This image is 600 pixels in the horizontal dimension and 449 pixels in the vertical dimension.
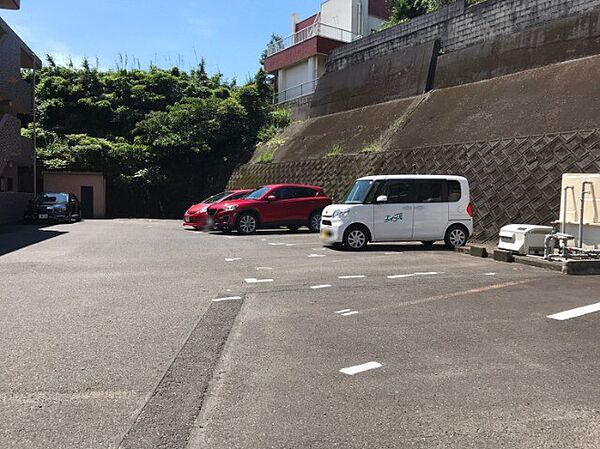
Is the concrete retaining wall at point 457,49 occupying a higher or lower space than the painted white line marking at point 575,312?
higher

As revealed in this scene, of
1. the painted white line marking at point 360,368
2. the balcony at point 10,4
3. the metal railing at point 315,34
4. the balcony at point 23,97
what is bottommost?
the painted white line marking at point 360,368

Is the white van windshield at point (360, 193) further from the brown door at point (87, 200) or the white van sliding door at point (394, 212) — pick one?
the brown door at point (87, 200)

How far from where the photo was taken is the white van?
1332 centimetres

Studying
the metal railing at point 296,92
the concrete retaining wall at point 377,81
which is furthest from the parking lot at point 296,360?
the metal railing at point 296,92

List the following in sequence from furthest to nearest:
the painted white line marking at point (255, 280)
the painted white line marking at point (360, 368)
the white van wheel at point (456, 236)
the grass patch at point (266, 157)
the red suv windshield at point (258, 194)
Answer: the grass patch at point (266, 157) → the red suv windshield at point (258, 194) → the white van wheel at point (456, 236) → the painted white line marking at point (255, 280) → the painted white line marking at point (360, 368)

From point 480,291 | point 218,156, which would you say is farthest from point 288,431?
point 218,156

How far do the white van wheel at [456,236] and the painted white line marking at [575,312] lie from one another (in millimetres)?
6742

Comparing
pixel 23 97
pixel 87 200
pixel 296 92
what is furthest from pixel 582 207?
pixel 87 200

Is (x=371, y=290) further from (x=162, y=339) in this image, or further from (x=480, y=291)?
(x=162, y=339)

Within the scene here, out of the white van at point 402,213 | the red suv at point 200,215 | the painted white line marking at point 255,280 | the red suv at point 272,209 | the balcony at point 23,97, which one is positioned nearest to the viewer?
the painted white line marking at point 255,280

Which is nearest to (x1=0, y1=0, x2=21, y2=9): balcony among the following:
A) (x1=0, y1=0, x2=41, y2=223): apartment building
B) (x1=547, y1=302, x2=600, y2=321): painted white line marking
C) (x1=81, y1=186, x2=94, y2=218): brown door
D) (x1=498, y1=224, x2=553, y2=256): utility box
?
(x1=0, y1=0, x2=41, y2=223): apartment building

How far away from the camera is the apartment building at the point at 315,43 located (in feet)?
108

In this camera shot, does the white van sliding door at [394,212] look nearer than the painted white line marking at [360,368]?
No

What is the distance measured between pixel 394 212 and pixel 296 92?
2299 cm
